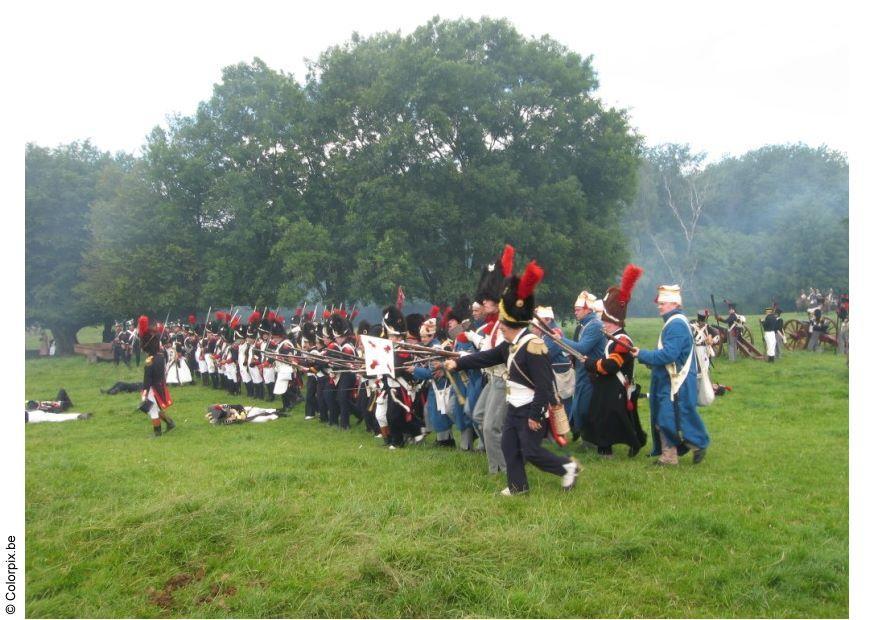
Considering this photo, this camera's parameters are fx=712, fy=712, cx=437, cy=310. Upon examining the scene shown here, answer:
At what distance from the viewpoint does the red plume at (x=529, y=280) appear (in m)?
6.00

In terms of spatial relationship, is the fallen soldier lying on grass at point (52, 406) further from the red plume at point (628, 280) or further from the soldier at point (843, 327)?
the soldier at point (843, 327)

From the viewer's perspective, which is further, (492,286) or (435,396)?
(435,396)

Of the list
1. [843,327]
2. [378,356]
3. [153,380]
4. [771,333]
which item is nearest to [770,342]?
[771,333]

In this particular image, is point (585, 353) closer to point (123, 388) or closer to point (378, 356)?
point (378, 356)

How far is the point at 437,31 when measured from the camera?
24.2 meters

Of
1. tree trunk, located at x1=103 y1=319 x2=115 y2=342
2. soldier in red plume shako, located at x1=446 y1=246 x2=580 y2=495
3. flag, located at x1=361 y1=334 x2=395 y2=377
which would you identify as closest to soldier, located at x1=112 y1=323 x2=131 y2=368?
tree trunk, located at x1=103 y1=319 x2=115 y2=342

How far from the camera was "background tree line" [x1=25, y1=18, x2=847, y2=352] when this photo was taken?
900 inches

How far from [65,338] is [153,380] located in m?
27.1

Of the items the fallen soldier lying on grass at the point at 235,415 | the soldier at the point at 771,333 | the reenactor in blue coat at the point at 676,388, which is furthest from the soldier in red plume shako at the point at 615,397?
the soldier at the point at 771,333

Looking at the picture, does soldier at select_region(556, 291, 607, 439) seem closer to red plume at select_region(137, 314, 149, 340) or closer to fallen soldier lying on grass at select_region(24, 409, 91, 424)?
red plume at select_region(137, 314, 149, 340)

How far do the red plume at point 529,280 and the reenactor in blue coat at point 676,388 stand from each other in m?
1.93

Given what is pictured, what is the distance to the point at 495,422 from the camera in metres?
7.43

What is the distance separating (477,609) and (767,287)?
130ft

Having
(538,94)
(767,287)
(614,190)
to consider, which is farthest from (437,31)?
(767,287)
